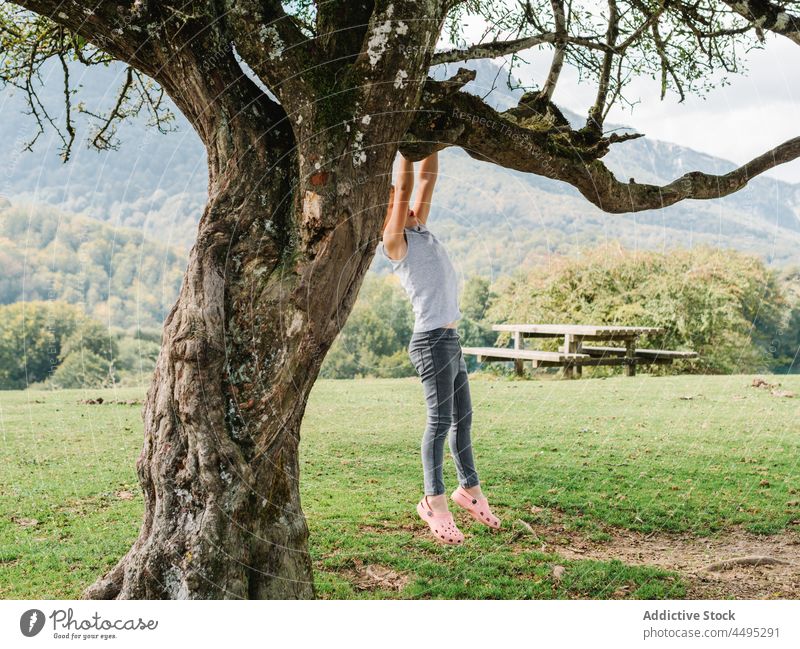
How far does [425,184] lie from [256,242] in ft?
3.17

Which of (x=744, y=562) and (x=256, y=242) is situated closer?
(x=256, y=242)

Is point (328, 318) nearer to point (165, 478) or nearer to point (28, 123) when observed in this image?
point (165, 478)

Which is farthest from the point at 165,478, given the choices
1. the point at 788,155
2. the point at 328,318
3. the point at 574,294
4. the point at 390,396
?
the point at 574,294

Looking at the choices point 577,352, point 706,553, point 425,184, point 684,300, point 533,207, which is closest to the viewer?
point 425,184

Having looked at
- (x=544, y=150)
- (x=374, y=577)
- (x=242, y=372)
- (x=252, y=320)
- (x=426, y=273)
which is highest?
(x=544, y=150)

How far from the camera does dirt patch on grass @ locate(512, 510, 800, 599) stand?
3.79 metres

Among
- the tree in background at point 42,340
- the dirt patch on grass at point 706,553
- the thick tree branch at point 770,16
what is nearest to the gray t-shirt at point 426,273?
the dirt patch on grass at point 706,553

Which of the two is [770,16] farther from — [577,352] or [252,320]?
[577,352]

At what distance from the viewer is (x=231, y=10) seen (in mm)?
3068

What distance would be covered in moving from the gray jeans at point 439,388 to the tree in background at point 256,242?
48 centimetres

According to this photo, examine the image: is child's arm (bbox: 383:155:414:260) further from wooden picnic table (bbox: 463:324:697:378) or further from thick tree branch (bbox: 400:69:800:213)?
wooden picnic table (bbox: 463:324:697:378)

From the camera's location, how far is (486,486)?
5672mm

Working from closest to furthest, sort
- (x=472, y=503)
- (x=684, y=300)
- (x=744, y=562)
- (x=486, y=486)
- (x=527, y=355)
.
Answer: (x=472, y=503) → (x=744, y=562) → (x=486, y=486) → (x=527, y=355) → (x=684, y=300)

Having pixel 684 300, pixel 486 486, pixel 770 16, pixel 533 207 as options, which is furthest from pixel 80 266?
pixel 684 300
